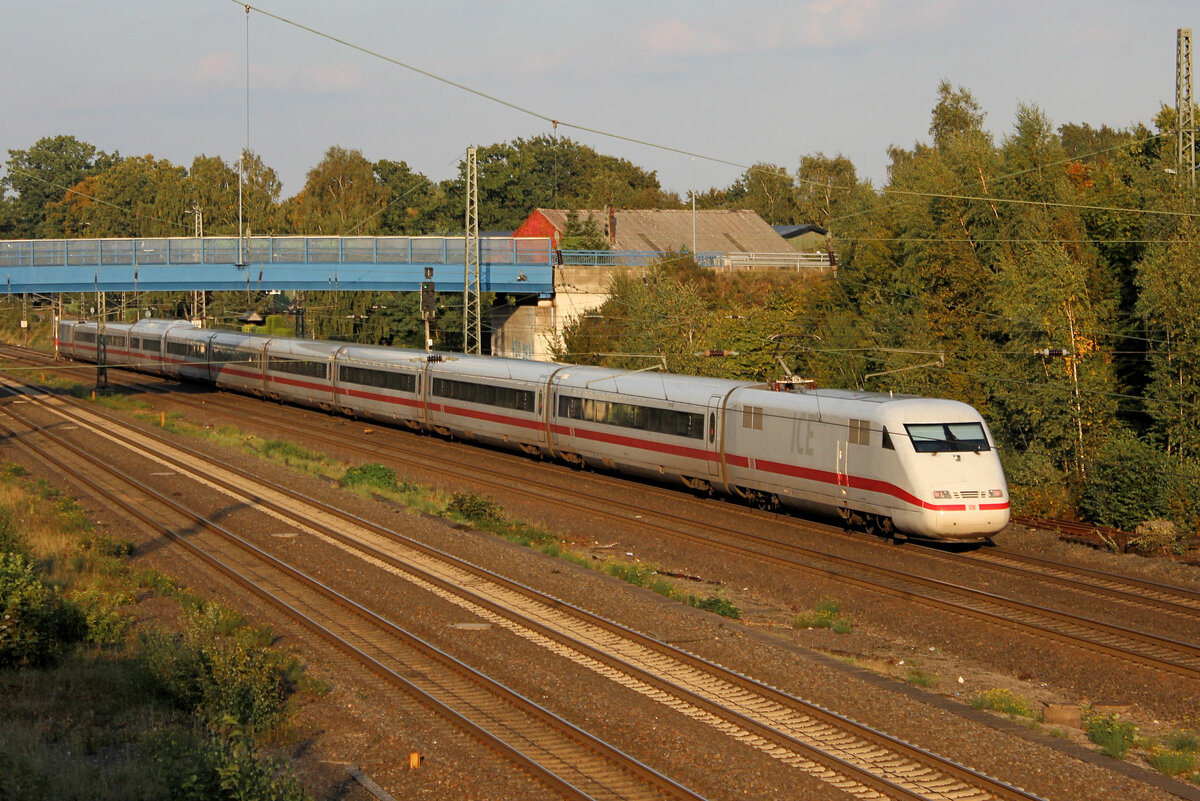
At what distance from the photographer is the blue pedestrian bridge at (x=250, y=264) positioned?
5412 centimetres

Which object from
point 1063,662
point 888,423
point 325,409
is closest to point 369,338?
point 325,409

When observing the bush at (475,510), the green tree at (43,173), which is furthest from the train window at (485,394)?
the green tree at (43,173)

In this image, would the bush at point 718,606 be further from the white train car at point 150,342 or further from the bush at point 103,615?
the white train car at point 150,342

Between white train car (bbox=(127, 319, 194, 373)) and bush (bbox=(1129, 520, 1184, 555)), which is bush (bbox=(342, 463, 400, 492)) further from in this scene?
white train car (bbox=(127, 319, 194, 373))

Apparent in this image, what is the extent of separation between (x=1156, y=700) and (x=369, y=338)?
67066 millimetres

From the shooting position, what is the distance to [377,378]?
41.2 meters

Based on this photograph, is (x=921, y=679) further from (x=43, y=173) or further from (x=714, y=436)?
(x=43, y=173)

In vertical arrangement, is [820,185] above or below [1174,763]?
above

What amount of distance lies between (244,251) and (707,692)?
1827 inches

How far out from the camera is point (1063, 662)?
15.1 metres

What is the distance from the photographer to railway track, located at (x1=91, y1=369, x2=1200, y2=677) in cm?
1555

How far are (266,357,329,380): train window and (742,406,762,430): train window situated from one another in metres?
24.2

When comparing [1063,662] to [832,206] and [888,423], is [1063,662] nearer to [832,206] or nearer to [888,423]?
[888,423]

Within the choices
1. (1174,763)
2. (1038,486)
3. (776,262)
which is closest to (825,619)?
(1174,763)
